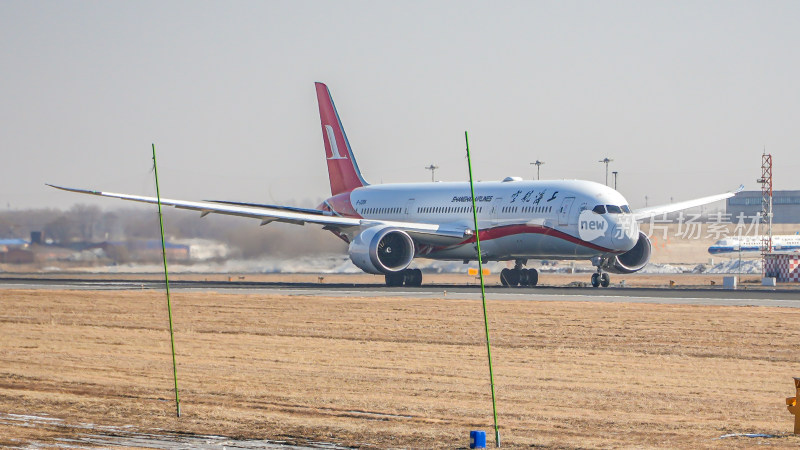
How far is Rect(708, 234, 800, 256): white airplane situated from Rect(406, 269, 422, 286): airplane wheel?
227ft

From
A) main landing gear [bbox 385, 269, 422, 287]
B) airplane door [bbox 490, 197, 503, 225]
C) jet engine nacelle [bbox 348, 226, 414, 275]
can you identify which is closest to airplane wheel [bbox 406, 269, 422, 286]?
main landing gear [bbox 385, 269, 422, 287]

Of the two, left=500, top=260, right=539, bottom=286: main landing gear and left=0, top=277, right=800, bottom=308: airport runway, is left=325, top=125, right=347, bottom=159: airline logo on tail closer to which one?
left=0, top=277, right=800, bottom=308: airport runway

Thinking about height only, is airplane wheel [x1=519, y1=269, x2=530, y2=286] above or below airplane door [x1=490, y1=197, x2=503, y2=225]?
below

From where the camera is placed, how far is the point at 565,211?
155 ft

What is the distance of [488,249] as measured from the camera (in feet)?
165

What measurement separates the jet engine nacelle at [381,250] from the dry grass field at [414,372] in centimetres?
1024

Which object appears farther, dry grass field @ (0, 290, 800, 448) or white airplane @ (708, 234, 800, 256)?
white airplane @ (708, 234, 800, 256)

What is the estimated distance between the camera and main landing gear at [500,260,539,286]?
2050 inches

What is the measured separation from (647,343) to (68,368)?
12978 millimetres

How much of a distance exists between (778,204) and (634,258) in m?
146

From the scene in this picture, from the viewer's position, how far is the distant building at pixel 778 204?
177750mm

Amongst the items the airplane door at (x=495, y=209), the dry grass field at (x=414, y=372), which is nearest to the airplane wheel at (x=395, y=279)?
the airplane door at (x=495, y=209)

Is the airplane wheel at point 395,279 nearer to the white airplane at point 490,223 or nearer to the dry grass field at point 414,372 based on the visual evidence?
the white airplane at point 490,223

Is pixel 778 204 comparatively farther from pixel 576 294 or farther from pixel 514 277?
pixel 576 294
